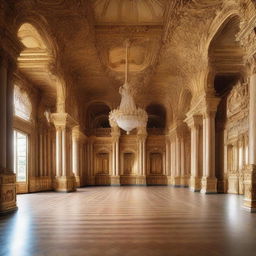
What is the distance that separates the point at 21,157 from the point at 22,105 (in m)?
2.99

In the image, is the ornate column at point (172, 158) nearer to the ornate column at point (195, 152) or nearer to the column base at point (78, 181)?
the ornate column at point (195, 152)

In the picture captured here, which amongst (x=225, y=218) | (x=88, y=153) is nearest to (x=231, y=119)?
(x=225, y=218)

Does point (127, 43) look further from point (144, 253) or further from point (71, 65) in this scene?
point (144, 253)

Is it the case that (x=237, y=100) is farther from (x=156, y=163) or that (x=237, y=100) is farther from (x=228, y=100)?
(x=156, y=163)

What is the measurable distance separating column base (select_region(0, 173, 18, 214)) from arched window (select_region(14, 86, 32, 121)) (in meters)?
7.77

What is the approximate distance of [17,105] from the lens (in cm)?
1527

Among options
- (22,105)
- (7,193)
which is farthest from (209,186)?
(22,105)

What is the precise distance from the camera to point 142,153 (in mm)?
23734

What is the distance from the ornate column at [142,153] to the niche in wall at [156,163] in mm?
1135

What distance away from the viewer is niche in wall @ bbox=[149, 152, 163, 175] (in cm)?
2448

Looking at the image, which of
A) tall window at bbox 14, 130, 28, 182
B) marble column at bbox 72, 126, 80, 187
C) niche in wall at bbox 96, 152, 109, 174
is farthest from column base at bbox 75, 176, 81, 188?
tall window at bbox 14, 130, 28, 182

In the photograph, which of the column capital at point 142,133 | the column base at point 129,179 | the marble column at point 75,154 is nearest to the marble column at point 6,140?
the marble column at point 75,154

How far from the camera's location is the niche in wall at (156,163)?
24477 mm

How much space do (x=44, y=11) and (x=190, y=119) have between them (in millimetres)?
9413
